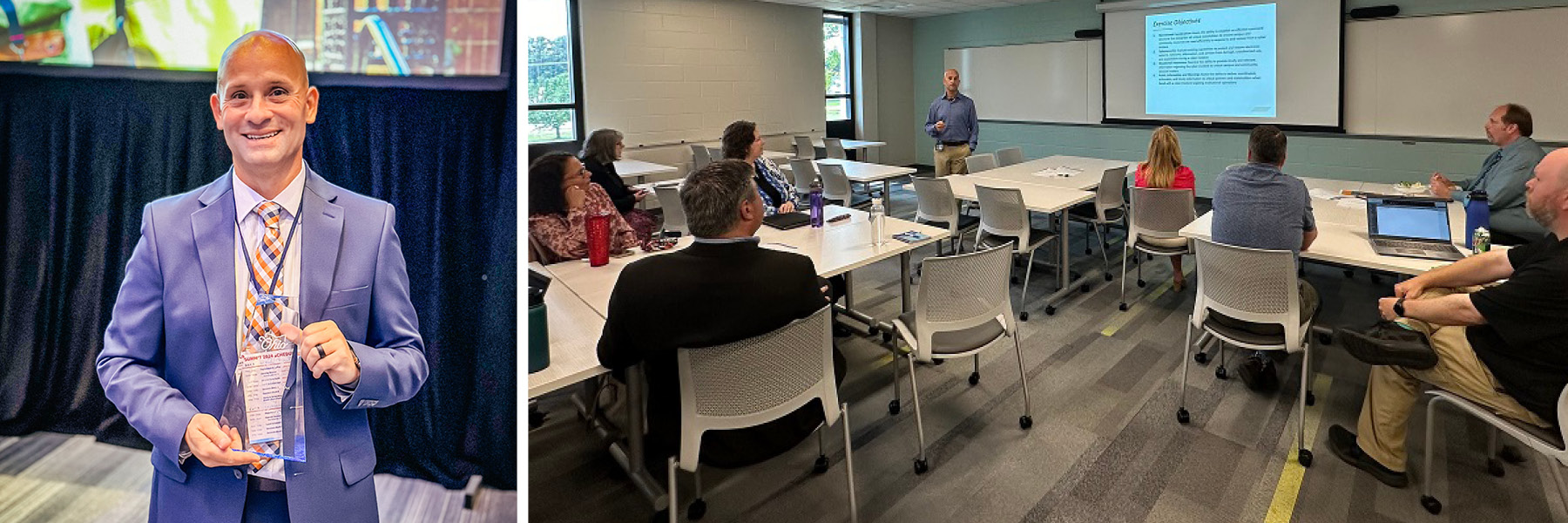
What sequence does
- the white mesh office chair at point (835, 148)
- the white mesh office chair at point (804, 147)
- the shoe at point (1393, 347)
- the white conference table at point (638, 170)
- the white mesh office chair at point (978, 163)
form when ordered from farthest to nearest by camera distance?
the white mesh office chair at point (804, 147), the white mesh office chair at point (835, 148), the white conference table at point (638, 170), the white mesh office chair at point (978, 163), the shoe at point (1393, 347)

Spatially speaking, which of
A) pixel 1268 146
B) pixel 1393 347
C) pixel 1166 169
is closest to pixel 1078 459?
pixel 1393 347

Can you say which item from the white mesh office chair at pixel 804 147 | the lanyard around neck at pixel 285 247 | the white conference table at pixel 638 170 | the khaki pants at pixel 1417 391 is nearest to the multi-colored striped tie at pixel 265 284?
the lanyard around neck at pixel 285 247

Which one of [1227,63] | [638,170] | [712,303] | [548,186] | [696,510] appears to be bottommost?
[696,510]

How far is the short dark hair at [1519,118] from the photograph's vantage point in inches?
149

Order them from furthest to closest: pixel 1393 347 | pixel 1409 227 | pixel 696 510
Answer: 1. pixel 1409 227
2. pixel 696 510
3. pixel 1393 347

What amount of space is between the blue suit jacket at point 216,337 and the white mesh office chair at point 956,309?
1888 millimetres

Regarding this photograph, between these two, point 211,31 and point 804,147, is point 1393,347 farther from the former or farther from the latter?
point 804,147

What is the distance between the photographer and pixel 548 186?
311 cm

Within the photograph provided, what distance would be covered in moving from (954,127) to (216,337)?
6.90m

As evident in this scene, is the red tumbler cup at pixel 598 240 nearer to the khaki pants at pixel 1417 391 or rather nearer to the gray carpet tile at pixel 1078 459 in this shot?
Result: the gray carpet tile at pixel 1078 459

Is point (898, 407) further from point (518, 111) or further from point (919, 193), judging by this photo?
point (518, 111)

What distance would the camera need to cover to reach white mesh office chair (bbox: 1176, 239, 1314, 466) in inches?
101

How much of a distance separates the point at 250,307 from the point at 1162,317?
4307 millimetres

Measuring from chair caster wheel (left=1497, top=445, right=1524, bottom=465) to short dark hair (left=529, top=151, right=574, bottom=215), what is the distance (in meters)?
3.46
